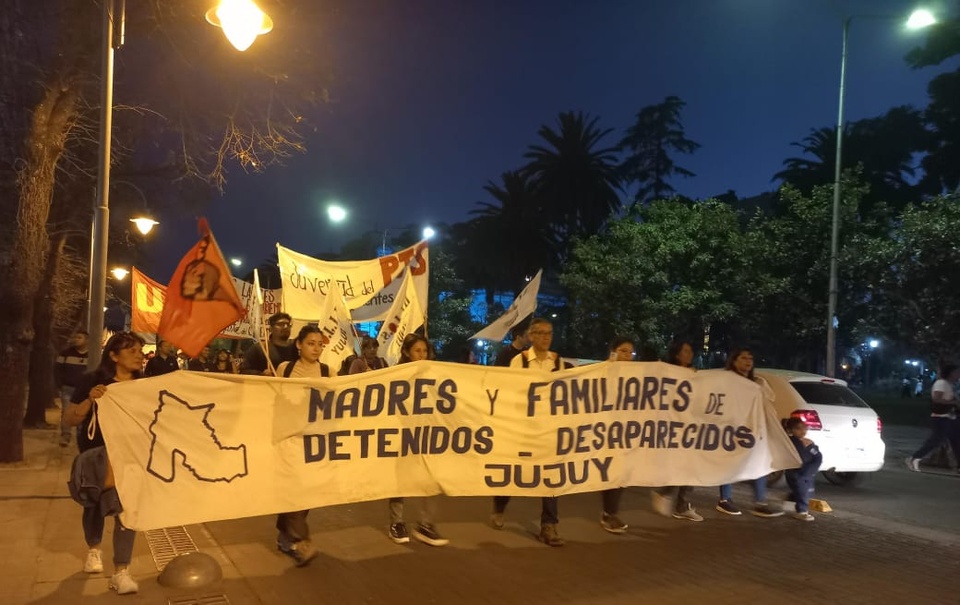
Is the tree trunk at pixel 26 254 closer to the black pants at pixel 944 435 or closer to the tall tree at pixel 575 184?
the black pants at pixel 944 435

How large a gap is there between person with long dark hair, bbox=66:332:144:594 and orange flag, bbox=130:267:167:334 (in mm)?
9904

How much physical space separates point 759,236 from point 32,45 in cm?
1660

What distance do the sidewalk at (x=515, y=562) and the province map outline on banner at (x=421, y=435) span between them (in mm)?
538

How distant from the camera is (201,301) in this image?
5.86 metres

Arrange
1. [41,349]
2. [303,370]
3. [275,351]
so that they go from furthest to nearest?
[41,349] → [275,351] → [303,370]

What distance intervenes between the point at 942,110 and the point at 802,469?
29.8 meters

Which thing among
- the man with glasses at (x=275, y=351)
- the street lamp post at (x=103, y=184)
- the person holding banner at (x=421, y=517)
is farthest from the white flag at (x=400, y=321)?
the street lamp post at (x=103, y=184)

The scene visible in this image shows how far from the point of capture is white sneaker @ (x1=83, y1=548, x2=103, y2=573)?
568cm

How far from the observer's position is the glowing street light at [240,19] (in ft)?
23.4

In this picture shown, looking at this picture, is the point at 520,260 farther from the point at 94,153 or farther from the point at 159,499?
the point at 159,499

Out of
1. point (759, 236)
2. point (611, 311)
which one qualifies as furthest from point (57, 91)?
point (611, 311)

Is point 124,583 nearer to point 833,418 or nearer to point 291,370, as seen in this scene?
point 291,370

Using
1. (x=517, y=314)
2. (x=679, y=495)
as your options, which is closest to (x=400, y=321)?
(x=517, y=314)

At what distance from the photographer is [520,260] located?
4066 cm
